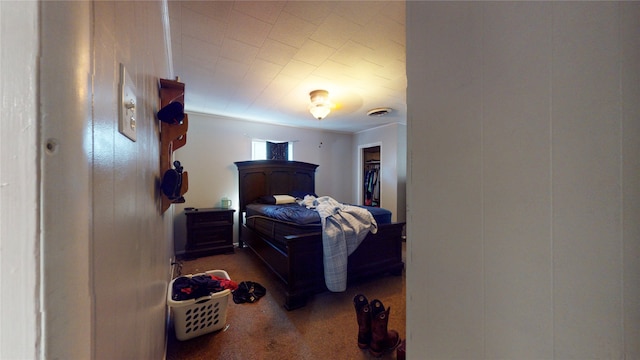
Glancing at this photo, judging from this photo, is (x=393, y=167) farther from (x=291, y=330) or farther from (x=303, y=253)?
(x=291, y=330)

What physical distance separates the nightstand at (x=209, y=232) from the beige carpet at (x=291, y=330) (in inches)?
54.0

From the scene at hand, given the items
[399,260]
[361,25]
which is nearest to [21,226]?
[361,25]

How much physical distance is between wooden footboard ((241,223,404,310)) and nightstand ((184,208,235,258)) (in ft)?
2.67

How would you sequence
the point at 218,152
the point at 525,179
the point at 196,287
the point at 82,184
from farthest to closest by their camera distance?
the point at 218,152
the point at 196,287
the point at 525,179
the point at 82,184

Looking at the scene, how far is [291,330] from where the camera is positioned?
1.71 metres

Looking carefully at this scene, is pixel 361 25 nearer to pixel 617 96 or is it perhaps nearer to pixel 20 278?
pixel 617 96

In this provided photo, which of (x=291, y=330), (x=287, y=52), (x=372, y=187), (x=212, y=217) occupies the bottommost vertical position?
(x=291, y=330)

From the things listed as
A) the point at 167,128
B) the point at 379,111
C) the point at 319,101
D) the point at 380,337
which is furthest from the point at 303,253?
the point at 379,111

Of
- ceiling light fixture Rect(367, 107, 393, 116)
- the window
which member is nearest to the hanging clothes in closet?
ceiling light fixture Rect(367, 107, 393, 116)

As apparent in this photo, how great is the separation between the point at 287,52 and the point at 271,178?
2485 millimetres

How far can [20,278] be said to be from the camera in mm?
219

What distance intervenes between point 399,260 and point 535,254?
2.46 m

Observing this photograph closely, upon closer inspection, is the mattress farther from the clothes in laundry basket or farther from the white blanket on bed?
the clothes in laundry basket

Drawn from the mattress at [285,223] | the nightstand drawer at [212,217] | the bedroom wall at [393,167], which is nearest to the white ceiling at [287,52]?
the bedroom wall at [393,167]
